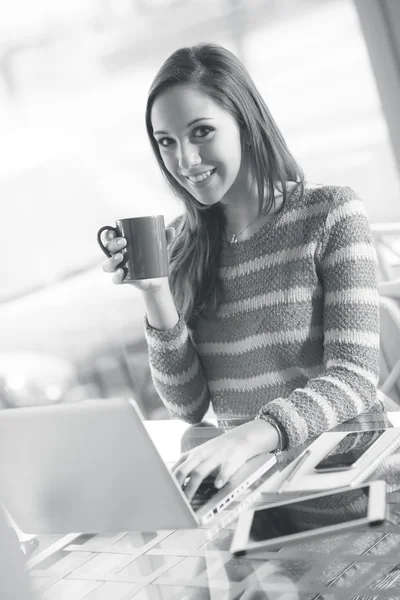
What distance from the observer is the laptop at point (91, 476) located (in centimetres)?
75

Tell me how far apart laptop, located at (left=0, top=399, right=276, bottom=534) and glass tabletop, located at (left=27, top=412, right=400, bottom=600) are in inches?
0.6

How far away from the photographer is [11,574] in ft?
1.48

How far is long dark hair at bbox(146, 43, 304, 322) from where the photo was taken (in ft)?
4.22

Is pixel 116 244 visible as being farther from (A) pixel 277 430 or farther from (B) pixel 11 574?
(B) pixel 11 574

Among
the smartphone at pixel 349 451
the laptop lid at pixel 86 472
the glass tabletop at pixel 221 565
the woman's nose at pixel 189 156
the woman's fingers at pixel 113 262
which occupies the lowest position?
the smartphone at pixel 349 451

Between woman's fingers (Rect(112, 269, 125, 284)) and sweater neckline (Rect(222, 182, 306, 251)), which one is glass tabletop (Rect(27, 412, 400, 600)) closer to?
woman's fingers (Rect(112, 269, 125, 284))

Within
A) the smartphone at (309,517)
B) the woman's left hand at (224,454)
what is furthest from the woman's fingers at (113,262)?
the smartphone at (309,517)

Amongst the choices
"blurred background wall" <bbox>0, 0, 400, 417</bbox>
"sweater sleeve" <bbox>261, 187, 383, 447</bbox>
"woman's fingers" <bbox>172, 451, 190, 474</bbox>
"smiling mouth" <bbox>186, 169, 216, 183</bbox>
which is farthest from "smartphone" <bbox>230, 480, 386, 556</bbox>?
"blurred background wall" <bbox>0, 0, 400, 417</bbox>

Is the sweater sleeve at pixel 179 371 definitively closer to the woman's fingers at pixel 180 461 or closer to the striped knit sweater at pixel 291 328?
the striped knit sweater at pixel 291 328

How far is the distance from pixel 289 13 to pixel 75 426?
6.67ft

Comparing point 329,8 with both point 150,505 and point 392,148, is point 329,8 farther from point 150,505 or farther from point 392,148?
point 150,505

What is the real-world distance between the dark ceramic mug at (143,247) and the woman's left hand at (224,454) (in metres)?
0.31

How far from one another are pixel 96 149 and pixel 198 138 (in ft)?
5.08

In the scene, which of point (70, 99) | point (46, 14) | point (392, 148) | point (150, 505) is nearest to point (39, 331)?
point (70, 99)
